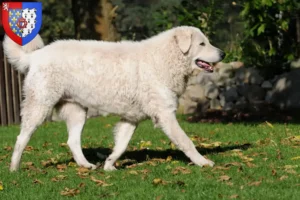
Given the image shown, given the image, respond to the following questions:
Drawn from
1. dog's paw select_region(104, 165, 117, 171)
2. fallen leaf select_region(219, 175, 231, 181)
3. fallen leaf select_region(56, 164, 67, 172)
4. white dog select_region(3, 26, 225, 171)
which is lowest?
fallen leaf select_region(56, 164, 67, 172)

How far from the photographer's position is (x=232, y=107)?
1612cm

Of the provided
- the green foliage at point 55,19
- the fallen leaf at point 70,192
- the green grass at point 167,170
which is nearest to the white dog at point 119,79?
the green grass at point 167,170

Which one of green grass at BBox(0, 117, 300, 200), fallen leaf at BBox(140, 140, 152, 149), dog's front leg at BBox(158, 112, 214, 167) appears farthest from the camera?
fallen leaf at BBox(140, 140, 152, 149)

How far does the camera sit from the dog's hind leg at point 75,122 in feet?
27.3

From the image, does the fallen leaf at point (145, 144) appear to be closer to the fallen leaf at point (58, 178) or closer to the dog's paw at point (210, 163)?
the dog's paw at point (210, 163)

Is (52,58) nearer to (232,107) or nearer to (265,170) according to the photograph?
(265,170)

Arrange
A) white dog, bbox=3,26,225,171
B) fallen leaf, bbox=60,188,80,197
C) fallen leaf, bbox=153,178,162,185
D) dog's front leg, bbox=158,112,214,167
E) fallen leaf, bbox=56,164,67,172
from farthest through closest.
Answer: fallen leaf, bbox=56,164,67,172 → white dog, bbox=3,26,225,171 → dog's front leg, bbox=158,112,214,167 → fallen leaf, bbox=153,178,162,185 → fallen leaf, bbox=60,188,80,197

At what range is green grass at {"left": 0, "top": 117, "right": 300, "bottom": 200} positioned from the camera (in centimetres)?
625

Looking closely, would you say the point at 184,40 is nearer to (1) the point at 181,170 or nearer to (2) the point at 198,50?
(2) the point at 198,50

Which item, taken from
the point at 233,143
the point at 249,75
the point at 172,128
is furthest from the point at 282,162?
the point at 249,75

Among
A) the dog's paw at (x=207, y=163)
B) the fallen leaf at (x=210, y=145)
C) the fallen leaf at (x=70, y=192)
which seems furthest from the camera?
the fallen leaf at (x=210, y=145)

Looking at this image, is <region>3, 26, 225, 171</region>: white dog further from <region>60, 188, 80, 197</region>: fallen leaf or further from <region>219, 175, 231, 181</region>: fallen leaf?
<region>60, 188, 80, 197</region>: fallen leaf

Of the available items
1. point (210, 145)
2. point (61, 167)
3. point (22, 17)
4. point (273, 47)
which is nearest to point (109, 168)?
point (61, 167)

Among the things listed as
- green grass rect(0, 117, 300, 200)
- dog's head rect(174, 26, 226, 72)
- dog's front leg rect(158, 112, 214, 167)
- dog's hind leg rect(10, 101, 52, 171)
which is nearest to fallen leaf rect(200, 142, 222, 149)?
green grass rect(0, 117, 300, 200)
